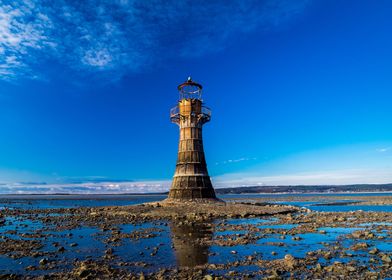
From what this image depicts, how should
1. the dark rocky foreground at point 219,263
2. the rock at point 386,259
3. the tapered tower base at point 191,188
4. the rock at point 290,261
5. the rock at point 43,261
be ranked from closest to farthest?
1. the dark rocky foreground at point 219,263
2. the rock at point 290,261
3. the rock at point 386,259
4. the rock at point 43,261
5. the tapered tower base at point 191,188

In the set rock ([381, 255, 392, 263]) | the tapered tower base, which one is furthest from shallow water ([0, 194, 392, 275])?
the tapered tower base

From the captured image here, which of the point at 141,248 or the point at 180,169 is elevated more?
the point at 180,169

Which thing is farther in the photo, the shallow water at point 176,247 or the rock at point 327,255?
the rock at point 327,255

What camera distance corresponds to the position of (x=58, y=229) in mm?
21984

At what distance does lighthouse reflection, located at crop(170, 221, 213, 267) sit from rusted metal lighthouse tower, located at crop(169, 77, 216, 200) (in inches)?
582

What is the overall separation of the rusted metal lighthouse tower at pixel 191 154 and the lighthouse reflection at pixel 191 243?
14.8 meters

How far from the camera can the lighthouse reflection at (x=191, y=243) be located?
12.2 metres

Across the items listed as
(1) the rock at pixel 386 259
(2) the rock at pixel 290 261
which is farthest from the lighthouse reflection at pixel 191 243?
(1) the rock at pixel 386 259

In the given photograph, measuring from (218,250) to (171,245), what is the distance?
2.56 meters

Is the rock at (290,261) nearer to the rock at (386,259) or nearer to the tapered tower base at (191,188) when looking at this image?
the rock at (386,259)

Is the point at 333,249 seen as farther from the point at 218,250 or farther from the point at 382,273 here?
the point at 218,250

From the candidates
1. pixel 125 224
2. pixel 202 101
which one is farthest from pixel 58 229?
pixel 202 101

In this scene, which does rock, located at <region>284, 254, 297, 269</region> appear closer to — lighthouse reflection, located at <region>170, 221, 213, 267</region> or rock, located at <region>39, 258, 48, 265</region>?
lighthouse reflection, located at <region>170, 221, 213, 267</region>

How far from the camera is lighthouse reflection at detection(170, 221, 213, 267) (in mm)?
12242
